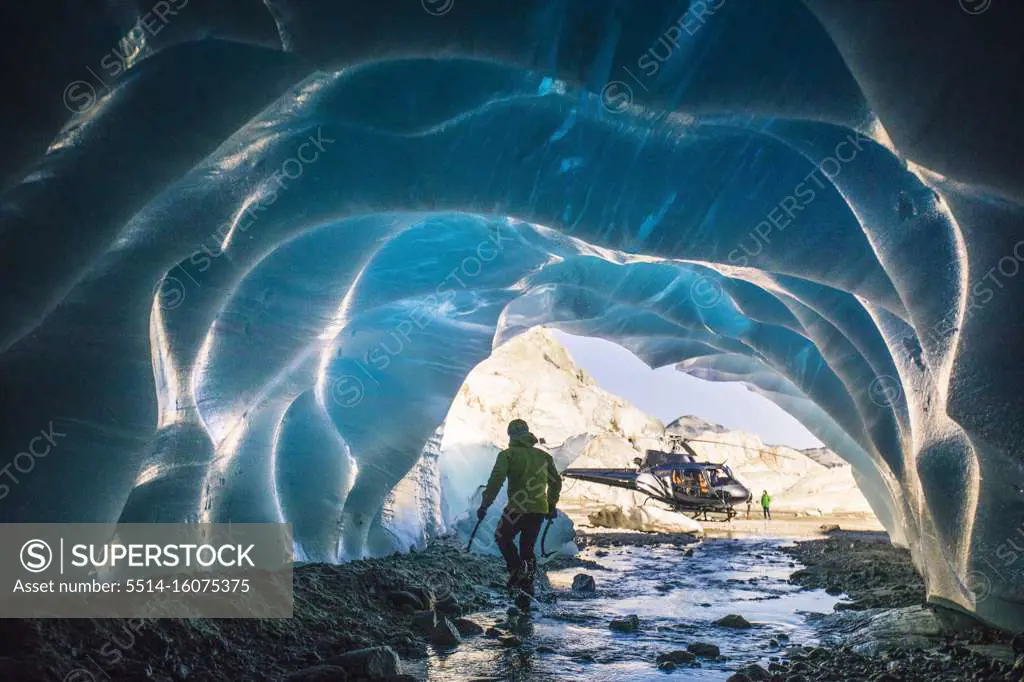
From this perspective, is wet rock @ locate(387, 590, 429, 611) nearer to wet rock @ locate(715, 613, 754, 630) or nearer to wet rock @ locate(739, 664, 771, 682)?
wet rock @ locate(715, 613, 754, 630)

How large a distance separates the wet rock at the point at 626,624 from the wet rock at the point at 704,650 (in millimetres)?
808

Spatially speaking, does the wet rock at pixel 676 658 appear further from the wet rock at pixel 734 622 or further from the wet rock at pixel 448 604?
the wet rock at pixel 448 604

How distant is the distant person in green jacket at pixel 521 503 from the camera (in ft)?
21.5

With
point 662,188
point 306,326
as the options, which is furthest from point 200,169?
point 662,188

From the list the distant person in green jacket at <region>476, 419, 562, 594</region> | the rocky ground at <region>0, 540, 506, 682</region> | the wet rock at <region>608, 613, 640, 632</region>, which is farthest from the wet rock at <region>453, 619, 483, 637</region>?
the distant person in green jacket at <region>476, 419, 562, 594</region>

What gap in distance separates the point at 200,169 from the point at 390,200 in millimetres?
1529

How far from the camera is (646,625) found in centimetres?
540

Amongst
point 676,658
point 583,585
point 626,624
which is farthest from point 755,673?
point 583,585

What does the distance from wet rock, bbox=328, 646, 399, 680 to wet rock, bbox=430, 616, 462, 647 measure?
3.61 feet

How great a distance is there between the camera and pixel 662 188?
573 centimetres

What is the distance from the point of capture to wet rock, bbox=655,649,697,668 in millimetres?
4151

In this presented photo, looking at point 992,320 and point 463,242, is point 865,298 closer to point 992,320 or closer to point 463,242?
point 992,320

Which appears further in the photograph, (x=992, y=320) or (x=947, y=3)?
(x=992, y=320)

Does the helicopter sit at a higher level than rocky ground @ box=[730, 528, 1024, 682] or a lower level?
higher
